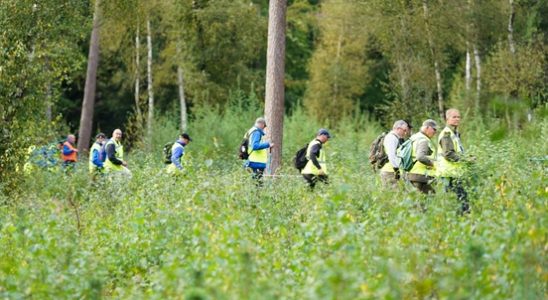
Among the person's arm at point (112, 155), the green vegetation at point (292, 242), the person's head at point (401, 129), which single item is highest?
the person's head at point (401, 129)

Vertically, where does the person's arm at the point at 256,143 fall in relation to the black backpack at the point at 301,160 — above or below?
above

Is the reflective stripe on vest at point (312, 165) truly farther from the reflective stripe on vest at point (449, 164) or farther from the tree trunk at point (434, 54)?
the tree trunk at point (434, 54)

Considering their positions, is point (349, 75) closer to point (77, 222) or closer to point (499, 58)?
point (499, 58)

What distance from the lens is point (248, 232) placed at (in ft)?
37.7

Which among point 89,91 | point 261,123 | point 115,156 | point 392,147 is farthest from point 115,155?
point 89,91

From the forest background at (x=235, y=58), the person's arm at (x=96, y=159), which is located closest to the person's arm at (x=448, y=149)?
the forest background at (x=235, y=58)

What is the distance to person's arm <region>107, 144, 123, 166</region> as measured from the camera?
22.8 m

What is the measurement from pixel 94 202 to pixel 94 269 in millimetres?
7120

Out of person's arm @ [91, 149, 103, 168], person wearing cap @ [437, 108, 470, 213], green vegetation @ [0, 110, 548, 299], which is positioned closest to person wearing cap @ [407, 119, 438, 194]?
person wearing cap @ [437, 108, 470, 213]

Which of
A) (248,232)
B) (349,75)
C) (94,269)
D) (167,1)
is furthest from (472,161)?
(349,75)

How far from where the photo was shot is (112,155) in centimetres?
2288

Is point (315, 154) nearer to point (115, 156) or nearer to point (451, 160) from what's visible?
point (451, 160)

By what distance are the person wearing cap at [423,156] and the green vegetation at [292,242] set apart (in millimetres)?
820

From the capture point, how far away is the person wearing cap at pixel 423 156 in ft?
52.2
